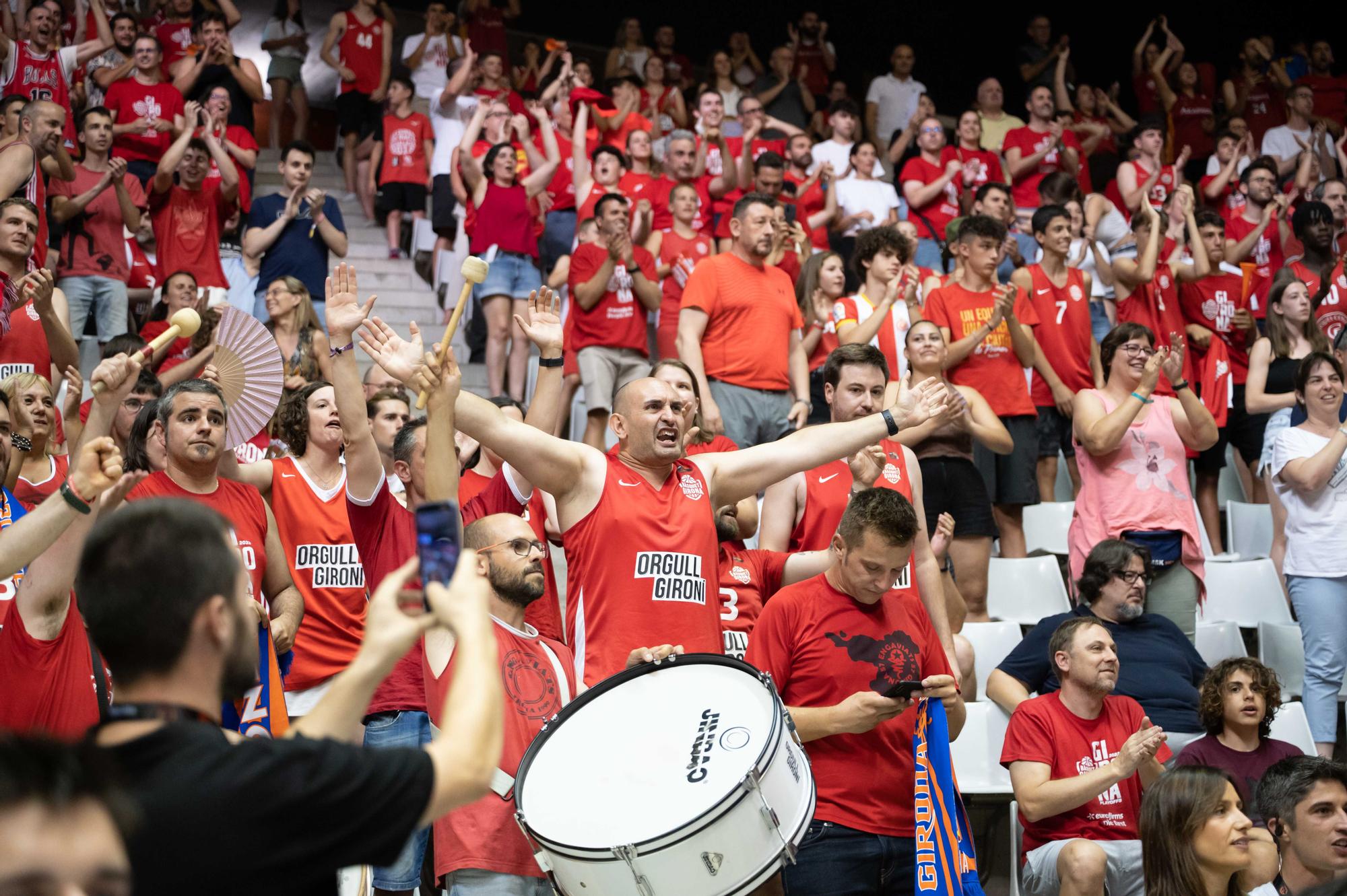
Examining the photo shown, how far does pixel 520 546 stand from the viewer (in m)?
4.36

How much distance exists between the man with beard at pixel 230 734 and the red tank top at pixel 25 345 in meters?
5.00

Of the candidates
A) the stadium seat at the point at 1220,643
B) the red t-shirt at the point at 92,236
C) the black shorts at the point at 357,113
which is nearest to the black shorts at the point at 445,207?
the black shorts at the point at 357,113

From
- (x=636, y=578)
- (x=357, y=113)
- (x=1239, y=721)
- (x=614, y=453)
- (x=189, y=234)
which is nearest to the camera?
(x=636, y=578)

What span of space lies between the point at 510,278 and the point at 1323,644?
5707mm

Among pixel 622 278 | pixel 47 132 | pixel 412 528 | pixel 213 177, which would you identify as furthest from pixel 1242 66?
pixel 412 528

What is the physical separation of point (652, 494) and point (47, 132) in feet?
17.9

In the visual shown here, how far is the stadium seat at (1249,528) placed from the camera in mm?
8500

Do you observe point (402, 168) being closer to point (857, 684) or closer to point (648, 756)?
point (857, 684)

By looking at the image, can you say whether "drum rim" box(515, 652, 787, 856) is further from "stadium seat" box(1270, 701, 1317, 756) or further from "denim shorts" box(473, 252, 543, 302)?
"denim shorts" box(473, 252, 543, 302)

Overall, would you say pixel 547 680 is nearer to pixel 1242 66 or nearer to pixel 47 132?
pixel 47 132

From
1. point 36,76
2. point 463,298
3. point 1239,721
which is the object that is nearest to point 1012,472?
point 1239,721

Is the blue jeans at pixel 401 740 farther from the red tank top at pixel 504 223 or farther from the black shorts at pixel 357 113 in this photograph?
the black shorts at pixel 357 113

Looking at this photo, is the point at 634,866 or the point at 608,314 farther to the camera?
the point at 608,314

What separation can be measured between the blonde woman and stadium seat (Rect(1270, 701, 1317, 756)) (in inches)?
205
